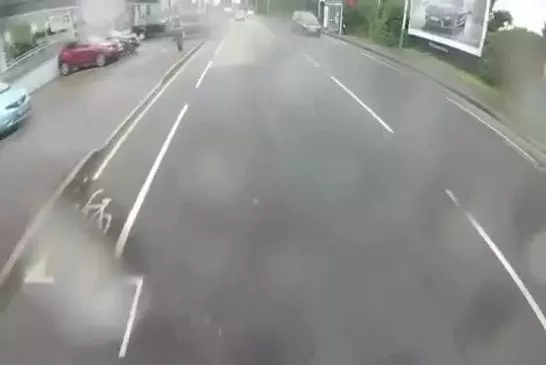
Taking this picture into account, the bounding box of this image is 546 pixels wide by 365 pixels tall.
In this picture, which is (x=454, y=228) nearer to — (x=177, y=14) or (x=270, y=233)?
(x=270, y=233)

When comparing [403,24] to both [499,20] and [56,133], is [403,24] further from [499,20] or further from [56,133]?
[56,133]

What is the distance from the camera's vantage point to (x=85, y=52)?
168 centimetres

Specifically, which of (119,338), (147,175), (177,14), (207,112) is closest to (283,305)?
(119,338)

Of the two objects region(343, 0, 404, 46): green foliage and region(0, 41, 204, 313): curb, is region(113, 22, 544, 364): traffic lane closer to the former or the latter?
region(0, 41, 204, 313): curb

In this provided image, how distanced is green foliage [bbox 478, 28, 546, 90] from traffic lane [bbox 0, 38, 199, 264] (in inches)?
41.8

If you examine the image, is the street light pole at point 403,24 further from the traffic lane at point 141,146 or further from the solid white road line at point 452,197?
the traffic lane at point 141,146

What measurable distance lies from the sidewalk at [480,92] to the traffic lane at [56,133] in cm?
112

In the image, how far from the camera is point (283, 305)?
1.64 metres

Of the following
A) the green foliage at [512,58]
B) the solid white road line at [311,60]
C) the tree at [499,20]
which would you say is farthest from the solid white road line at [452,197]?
the solid white road line at [311,60]

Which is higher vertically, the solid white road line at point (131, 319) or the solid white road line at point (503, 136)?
the solid white road line at point (503, 136)

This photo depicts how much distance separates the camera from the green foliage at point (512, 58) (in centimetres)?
204

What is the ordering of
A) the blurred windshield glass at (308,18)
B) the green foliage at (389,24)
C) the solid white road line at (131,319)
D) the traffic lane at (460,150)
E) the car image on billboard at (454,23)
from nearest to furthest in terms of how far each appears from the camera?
the solid white road line at (131,319) → the traffic lane at (460,150) → the blurred windshield glass at (308,18) → the car image on billboard at (454,23) → the green foliage at (389,24)

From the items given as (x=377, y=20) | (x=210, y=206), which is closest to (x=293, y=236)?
(x=210, y=206)

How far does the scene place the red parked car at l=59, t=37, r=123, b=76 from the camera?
5.45ft
